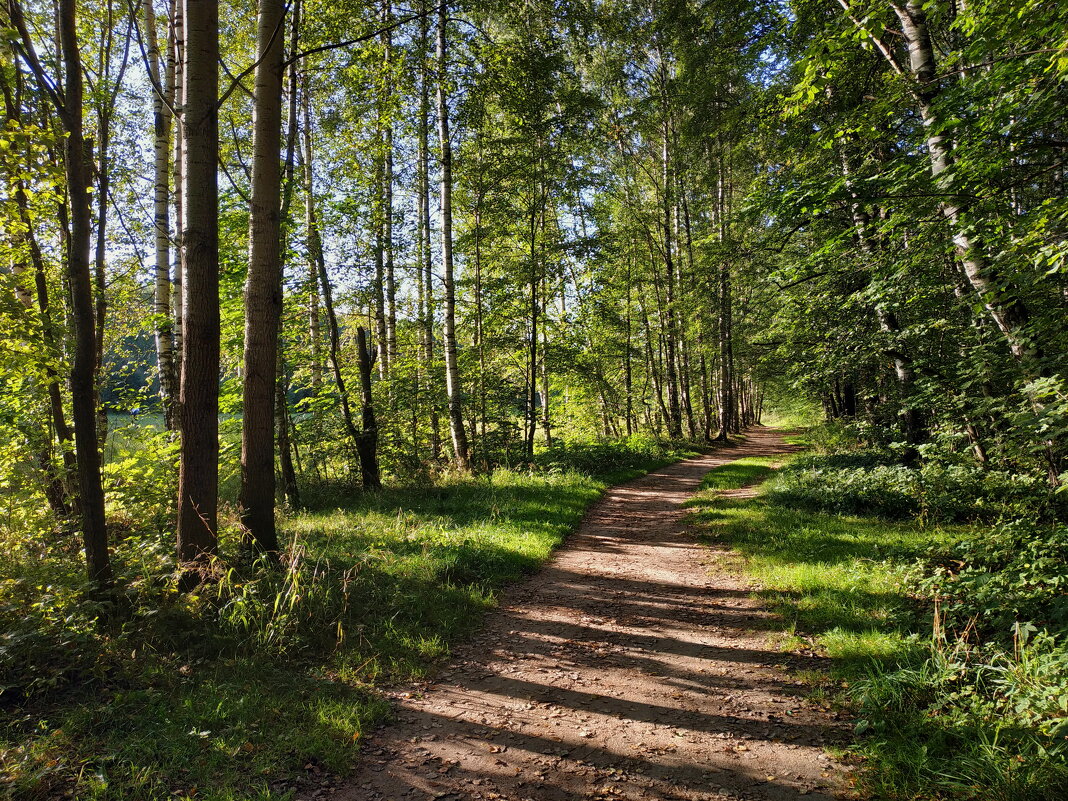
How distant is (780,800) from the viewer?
9.27 feet

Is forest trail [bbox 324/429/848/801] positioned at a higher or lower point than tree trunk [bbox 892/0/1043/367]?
lower

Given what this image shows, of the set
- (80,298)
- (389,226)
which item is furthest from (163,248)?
(80,298)

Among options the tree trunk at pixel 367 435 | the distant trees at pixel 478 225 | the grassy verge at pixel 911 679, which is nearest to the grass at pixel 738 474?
the distant trees at pixel 478 225

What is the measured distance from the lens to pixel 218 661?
13.5 feet

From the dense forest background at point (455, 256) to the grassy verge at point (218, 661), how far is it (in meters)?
0.10

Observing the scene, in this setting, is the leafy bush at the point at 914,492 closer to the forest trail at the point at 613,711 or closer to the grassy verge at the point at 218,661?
the forest trail at the point at 613,711

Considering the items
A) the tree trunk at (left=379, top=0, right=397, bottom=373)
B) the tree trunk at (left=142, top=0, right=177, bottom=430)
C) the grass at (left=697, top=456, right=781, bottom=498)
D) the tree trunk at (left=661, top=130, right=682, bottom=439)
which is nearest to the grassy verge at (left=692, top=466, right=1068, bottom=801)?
the grass at (left=697, top=456, right=781, bottom=498)

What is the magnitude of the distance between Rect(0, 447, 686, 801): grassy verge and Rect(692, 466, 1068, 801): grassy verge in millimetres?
3330

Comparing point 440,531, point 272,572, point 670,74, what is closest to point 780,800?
point 272,572

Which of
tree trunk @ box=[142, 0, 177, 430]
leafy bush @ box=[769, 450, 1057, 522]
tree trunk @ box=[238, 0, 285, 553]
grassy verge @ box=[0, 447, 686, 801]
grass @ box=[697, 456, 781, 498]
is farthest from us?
grass @ box=[697, 456, 781, 498]

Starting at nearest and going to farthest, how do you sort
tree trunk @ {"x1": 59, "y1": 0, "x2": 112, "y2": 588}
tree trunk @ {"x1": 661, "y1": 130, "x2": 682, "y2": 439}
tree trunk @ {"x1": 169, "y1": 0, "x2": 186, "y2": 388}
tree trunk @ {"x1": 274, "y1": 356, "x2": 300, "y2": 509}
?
1. tree trunk @ {"x1": 59, "y1": 0, "x2": 112, "y2": 588}
2. tree trunk @ {"x1": 169, "y1": 0, "x2": 186, "y2": 388}
3. tree trunk @ {"x1": 274, "y1": 356, "x2": 300, "y2": 509}
4. tree trunk @ {"x1": 661, "y1": 130, "x2": 682, "y2": 439}

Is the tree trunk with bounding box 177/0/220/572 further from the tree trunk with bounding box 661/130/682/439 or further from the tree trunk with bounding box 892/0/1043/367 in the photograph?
the tree trunk with bounding box 661/130/682/439

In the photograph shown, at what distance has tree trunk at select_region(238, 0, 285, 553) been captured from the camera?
553cm

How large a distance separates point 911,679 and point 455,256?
1460 cm
